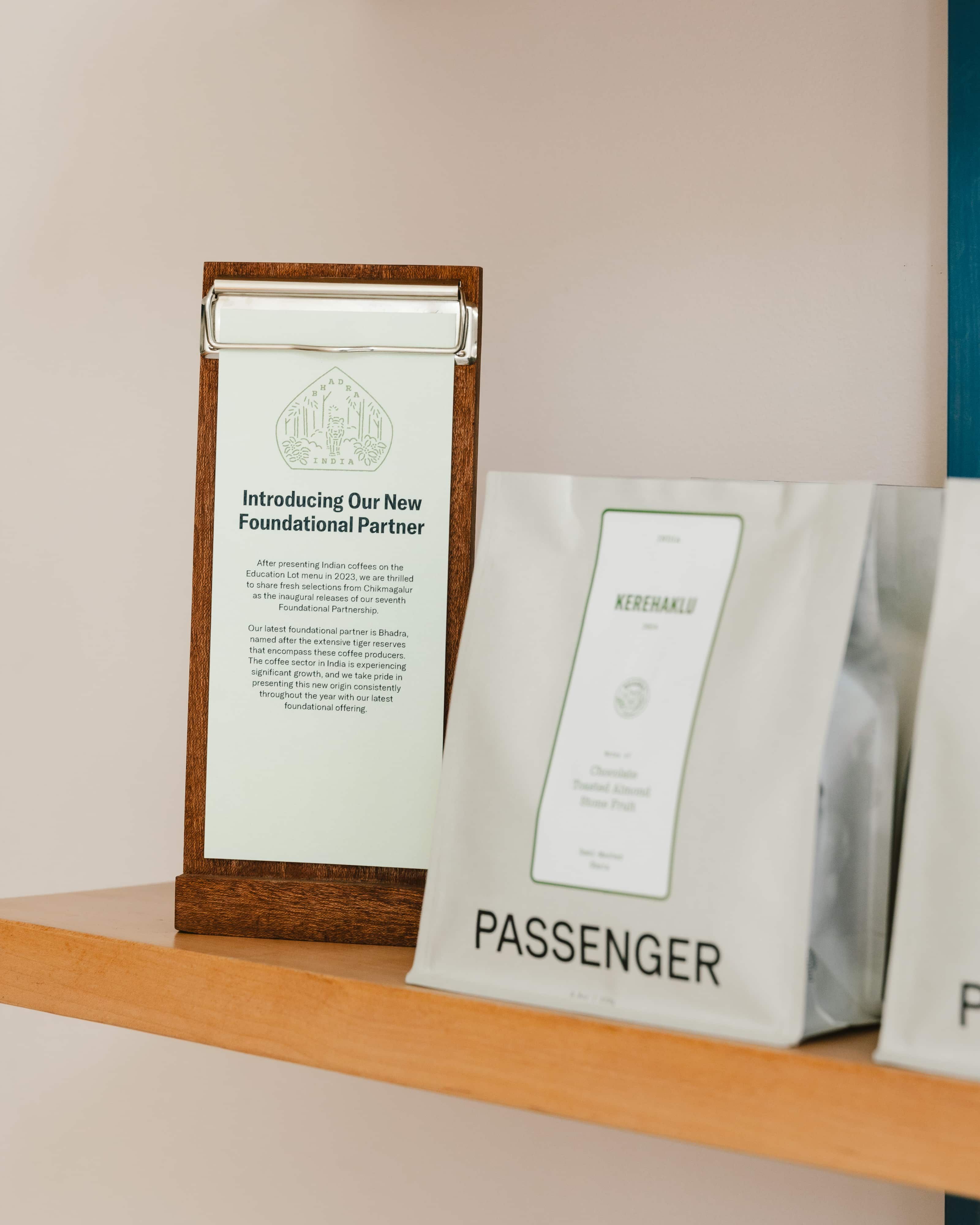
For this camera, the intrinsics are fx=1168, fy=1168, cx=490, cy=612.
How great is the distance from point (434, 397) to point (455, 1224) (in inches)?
30.1

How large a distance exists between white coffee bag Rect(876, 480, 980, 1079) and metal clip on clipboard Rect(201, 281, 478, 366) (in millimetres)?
371

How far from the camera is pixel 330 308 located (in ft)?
2.64

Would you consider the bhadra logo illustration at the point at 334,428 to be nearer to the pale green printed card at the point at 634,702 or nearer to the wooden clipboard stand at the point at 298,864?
the wooden clipboard stand at the point at 298,864

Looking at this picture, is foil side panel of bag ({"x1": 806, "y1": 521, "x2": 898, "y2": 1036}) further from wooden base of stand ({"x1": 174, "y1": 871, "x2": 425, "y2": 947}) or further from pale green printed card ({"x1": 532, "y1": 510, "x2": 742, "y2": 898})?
wooden base of stand ({"x1": 174, "y1": 871, "x2": 425, "y2": 947})

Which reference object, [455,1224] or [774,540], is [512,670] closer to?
[774,540]

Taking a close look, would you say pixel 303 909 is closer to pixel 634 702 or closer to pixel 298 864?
pixel 298 864

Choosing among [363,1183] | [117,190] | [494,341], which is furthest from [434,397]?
[363,1183]

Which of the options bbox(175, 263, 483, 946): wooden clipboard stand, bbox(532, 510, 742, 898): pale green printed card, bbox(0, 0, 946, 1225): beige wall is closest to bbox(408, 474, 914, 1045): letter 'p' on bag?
bbox(532, 510, 742, 898): pale green printed card

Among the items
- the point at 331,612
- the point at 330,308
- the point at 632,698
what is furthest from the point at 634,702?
the point at 330,308

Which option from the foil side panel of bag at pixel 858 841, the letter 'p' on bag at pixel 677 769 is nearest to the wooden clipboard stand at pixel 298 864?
the letter 'p' on bag at pixel 677 769

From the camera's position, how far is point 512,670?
2.12 ft

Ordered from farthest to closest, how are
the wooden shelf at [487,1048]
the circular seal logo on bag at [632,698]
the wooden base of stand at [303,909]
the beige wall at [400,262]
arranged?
the beige wall at [400,262], the wooden base of stand at [303,909], the circular seal logo on bag at [632,698], the wooden shelf at [487,1048]

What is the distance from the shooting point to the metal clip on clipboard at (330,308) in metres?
0.79

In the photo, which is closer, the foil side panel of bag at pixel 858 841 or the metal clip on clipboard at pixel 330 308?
the foil side panel of bag at pixel 858 841
